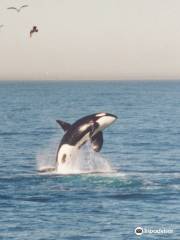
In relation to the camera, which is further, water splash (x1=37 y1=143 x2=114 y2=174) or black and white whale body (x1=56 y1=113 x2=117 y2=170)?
water splash (x1=37 y1=143 x2=114 y2=174)

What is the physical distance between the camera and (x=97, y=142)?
52906 millimetres

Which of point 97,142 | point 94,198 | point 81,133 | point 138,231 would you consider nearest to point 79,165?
point 81,133

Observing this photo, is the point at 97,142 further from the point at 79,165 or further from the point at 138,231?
the point at 138,231

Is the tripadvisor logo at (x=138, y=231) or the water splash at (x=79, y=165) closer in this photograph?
the tripadvisor logo at (x=138, y=231)

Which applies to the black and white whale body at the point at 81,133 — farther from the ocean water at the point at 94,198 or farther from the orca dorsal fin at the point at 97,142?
the ocean water at the point at 94,198

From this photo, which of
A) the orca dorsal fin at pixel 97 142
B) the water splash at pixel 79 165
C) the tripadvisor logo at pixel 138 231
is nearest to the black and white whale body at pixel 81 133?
the orca dorsal fin at pixel 97 142

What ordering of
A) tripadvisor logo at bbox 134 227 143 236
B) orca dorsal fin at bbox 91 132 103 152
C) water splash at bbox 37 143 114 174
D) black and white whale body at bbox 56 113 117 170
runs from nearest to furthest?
1. tripadvisor logo at bbox 134 227 143 236
2. orca dorsal fin at bbox 91 132 103 152
3. black and white whale body at bbox 56 113 117 170
4. water splash at bbox 37 143 114 174

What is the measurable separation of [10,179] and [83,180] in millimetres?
5195

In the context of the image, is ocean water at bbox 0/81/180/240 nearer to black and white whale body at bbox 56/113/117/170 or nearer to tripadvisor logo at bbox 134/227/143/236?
tripadvisor logo at bbox 134/227/143/236

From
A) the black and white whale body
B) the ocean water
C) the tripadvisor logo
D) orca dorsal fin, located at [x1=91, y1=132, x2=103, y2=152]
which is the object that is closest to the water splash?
the ocean water

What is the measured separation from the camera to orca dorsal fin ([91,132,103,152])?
52750 millimetres

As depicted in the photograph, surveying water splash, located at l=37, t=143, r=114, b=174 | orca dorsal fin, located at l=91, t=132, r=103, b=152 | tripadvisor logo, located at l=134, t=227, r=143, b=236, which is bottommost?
tripadvisor logo, located at l=134, t=227, r=143, b=236

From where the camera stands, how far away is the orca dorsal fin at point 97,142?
2077 inches

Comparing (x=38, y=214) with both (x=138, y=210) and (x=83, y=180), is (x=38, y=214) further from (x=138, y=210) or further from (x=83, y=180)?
(x=83, y=180)
